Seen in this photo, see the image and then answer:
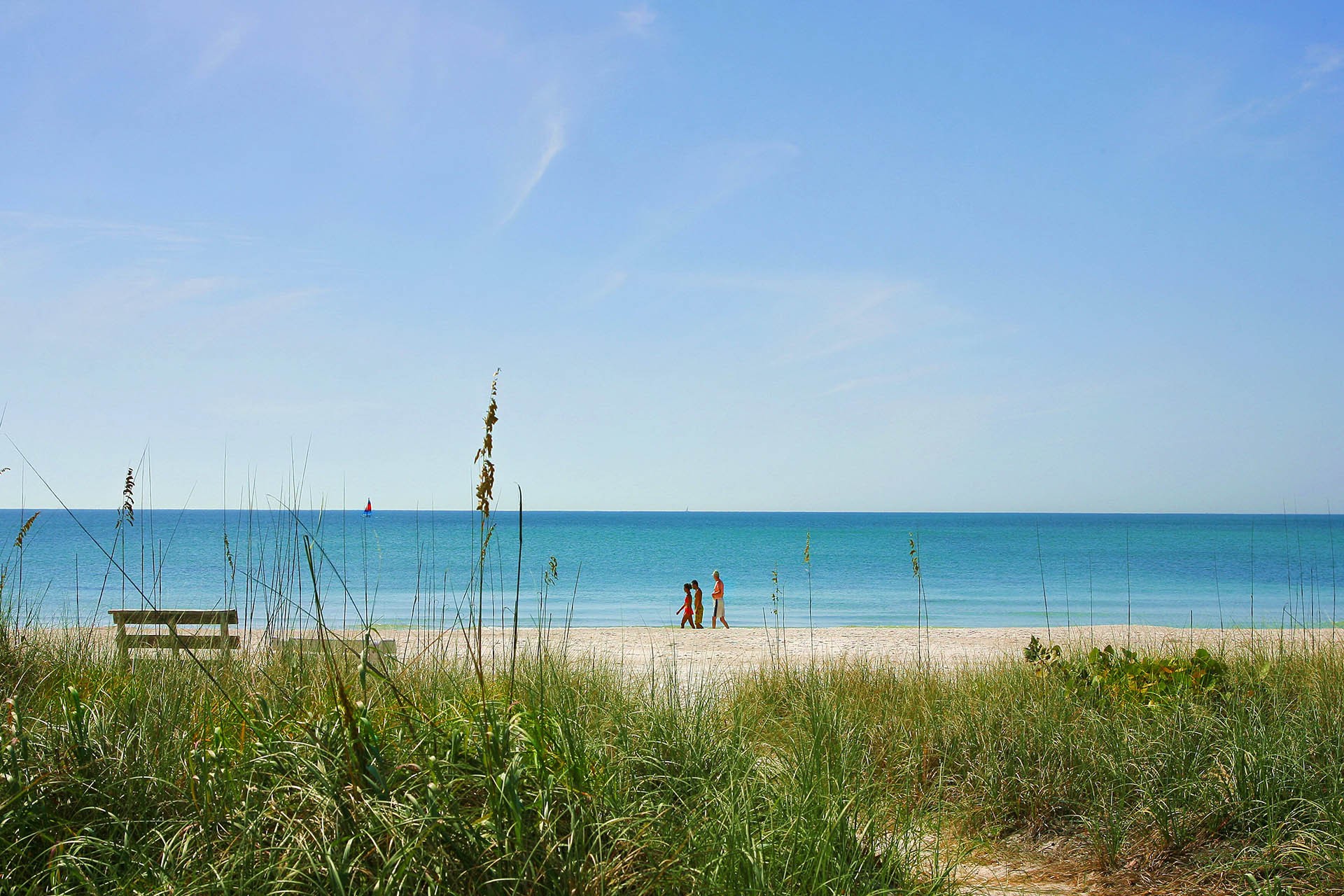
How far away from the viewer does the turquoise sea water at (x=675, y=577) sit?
23.8ft

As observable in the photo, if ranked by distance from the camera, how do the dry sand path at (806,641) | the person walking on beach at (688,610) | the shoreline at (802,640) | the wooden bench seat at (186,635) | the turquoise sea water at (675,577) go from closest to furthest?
the wooden bench seat at (186,635) < the turquoise sea water at (675,577) < the shoreline at (802,640) < the dry sand path at (806,641) < the person walking on beach at (688,610)

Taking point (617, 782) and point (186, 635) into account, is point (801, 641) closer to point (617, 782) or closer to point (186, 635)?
point (186, 635)

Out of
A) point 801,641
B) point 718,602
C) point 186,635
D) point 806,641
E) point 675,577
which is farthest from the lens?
point 675,577

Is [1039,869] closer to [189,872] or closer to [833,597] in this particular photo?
[189,872]

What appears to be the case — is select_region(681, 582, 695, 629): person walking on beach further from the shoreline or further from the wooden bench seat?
the wooden bench seat

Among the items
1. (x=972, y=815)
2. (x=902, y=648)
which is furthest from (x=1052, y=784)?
(x=902, y=648)

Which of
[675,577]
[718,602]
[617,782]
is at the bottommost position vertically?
[675,577]

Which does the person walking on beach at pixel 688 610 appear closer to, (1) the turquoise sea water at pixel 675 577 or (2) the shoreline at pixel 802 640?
(2) the shoreline at pixel 802 640

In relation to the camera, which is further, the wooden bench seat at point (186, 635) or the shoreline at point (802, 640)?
the shoreline at point (802, 640)

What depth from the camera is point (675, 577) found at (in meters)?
41.7

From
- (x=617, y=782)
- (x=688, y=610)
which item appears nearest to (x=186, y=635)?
(x=617, y=782)

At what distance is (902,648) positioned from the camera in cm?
1425

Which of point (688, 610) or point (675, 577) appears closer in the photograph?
point (688, 610)

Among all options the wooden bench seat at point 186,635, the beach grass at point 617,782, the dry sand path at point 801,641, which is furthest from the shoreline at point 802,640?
the beach grass at point 617,782
